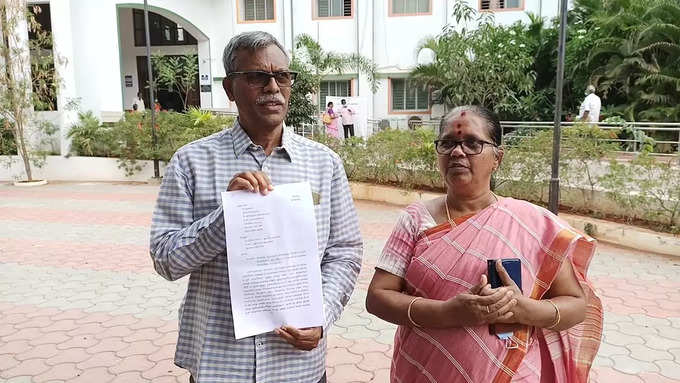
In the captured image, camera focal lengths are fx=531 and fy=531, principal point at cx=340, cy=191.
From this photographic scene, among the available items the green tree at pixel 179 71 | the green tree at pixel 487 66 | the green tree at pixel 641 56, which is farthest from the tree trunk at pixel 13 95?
the green tree at pixel 641 56

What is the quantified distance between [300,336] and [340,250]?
32cm

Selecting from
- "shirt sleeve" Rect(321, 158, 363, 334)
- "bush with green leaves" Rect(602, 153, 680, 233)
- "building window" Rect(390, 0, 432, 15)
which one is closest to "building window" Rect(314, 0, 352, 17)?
"building window" Rect(390, 0, 432, 15)

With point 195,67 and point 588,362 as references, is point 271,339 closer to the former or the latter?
point 588,362

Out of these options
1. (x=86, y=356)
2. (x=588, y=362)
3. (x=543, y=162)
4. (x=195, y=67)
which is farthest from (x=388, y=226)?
(x=195, y=67)

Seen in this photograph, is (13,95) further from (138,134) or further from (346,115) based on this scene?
(346,115)

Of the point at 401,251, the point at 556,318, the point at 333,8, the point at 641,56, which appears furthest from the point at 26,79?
the point at 641,56

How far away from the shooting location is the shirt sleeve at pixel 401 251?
1.63 meters

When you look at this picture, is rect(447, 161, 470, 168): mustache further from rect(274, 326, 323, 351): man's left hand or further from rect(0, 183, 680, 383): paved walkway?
rect(0, 183, 680, 383): paved walkway

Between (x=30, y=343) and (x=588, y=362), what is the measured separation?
3.68 m

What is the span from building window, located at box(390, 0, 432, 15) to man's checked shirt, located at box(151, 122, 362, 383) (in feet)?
56.7

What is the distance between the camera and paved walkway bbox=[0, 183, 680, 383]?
331 centimetres

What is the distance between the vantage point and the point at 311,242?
1467 mm

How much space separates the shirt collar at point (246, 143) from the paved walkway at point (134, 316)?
196 cm

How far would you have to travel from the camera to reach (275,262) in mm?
1448
